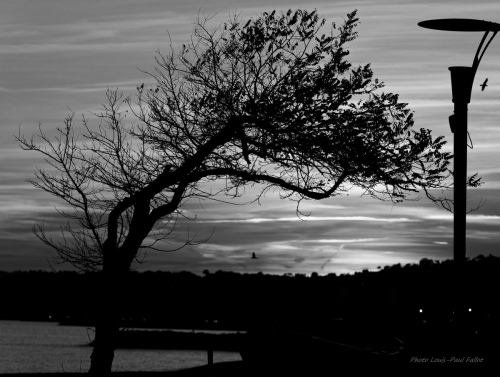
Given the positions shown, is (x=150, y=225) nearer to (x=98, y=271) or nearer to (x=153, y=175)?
(x=153, y=175)

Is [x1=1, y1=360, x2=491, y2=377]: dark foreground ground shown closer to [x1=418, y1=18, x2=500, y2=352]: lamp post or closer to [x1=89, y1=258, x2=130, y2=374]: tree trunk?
[x1=418, y1=18, x2=500, y2=352]: lamp post

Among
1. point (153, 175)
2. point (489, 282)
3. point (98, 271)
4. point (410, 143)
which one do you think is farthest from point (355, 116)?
point (489, 282)

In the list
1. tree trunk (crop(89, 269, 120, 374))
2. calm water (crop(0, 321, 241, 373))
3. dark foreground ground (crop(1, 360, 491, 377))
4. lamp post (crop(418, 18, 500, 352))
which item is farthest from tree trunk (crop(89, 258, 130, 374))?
calm water (crop(0, 321, 241, 373))

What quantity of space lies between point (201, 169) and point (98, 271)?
384 cm

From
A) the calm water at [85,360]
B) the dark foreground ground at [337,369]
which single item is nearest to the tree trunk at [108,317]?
the dark foreground ground at [337,369]

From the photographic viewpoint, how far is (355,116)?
52.6 ft

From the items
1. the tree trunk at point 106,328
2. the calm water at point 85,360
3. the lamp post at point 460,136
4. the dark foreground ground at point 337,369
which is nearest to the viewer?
Result: the lamp post at point 460,136

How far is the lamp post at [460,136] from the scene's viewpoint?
1173 centimetres

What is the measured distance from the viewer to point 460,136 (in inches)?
479

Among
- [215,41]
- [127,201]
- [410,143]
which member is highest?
[215,41]

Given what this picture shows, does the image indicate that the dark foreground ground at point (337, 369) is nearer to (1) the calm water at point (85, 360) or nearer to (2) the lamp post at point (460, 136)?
(2) the lamp post at point (460, 136)

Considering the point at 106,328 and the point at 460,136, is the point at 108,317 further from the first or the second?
the point at 460,136

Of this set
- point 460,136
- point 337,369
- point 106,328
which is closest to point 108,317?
point 106,328

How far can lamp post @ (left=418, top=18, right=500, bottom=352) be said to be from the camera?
11727 mm
